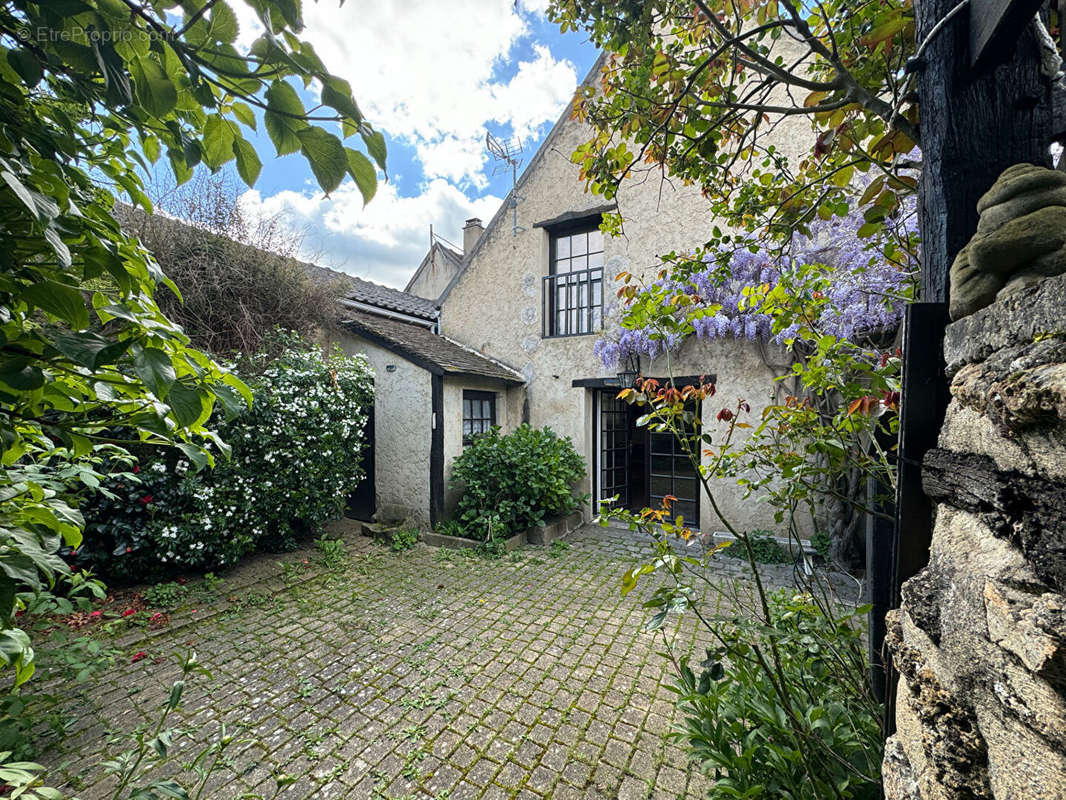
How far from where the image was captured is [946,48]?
1.04 metres

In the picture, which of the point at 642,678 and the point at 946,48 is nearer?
the point at 946,48

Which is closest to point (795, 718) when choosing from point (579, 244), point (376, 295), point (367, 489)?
point (367, 489)

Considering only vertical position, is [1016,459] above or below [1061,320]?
below

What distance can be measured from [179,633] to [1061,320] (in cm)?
465

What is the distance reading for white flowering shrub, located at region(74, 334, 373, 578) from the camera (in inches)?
139

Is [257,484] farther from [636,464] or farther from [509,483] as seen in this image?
[636,464]

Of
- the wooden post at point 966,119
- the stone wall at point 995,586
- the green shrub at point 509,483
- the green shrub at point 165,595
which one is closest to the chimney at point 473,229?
the green shrub at point 509,483

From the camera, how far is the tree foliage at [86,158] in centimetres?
59

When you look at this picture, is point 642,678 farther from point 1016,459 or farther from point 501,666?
point 1016,459

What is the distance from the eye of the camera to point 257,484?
4.21m

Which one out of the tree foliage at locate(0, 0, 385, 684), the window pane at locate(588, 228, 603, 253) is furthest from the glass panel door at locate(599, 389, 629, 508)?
the tree foliage at locate(0, 0, 385, 684)

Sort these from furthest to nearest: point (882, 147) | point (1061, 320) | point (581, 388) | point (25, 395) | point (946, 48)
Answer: point (581, 388), point (882, 147), point (946, 48), point (25, 395), point (1061, 320)

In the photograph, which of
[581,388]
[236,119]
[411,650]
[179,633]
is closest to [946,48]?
[236,119]

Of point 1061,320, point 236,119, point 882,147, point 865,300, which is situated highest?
point 865,300
